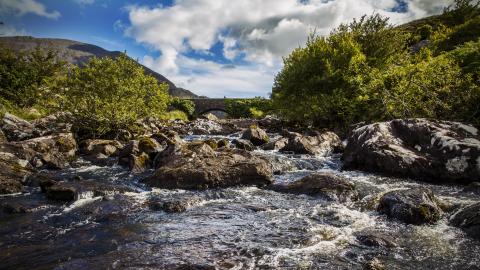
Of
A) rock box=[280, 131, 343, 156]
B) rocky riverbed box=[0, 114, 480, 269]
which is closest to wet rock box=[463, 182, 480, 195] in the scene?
rocky riverbed box=[0, 114, 480, 269]

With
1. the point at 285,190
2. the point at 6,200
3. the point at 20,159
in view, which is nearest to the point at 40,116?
the point at 20,159

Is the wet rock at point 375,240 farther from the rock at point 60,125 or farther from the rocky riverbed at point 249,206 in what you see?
the rock at point 60,125

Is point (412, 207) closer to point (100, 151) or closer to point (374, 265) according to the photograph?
point (374, 265)

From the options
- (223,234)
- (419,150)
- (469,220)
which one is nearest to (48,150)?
(223,234)

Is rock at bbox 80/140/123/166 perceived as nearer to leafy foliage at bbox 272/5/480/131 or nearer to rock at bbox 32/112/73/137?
rock at bbox 32/112/73/137

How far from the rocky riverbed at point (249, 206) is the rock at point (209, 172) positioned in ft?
0.14

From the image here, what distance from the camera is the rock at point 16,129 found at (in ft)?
67.7

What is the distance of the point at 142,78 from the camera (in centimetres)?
2942

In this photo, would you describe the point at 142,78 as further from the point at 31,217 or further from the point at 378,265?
the point at 378,265

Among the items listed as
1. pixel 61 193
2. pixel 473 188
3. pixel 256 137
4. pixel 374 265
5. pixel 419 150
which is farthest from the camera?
pixel 256 137

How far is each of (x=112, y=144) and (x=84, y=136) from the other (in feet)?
11.9

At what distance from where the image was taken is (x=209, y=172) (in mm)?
12656

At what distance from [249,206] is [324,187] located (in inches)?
106

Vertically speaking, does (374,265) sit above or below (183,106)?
below
